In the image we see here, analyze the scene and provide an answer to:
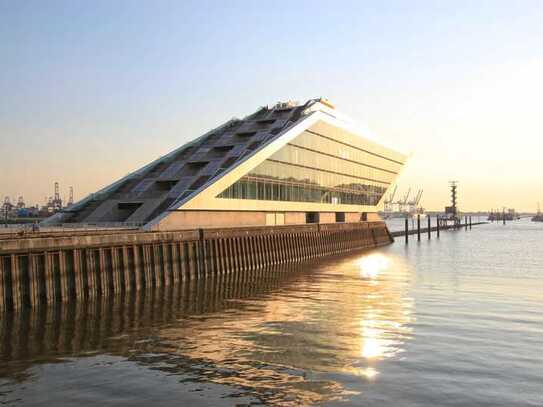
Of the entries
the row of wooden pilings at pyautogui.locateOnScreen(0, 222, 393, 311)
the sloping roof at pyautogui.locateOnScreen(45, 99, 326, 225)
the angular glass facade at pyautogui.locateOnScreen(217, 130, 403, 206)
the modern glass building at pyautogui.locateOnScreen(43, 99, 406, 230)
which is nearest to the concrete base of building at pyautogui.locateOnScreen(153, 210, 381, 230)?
the modern glass building at pyautogui.locateOnScreen(43, 99, 406, 230)

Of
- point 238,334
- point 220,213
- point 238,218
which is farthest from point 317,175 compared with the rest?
point 238,334

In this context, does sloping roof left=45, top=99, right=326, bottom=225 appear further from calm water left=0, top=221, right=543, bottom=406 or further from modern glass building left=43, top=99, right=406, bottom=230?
calm water left=0, top=221, right=543, bottom=406

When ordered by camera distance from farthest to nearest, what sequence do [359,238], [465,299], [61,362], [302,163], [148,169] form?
[359,238], [302,163], [148,169], [465,299], [61,362]

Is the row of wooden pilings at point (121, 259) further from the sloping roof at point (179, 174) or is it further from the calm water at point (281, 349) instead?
the sloping roof at point (179, 174)

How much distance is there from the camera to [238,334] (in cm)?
2673

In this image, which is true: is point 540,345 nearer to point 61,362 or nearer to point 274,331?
point 274,331

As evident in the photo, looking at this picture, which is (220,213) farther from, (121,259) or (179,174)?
(121,259)

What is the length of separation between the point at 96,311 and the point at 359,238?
68.8 metres

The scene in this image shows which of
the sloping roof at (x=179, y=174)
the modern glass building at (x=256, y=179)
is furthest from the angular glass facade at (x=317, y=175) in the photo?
the sloping roof at (x=179, y=174)

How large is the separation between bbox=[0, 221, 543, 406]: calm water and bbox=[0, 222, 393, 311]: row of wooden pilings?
6.88 feet

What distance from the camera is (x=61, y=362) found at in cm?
2164

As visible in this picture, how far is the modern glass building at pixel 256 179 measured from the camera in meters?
56.2

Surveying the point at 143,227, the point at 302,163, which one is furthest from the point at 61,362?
the point at 302,163

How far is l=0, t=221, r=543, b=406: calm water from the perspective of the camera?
1798 centimetres
